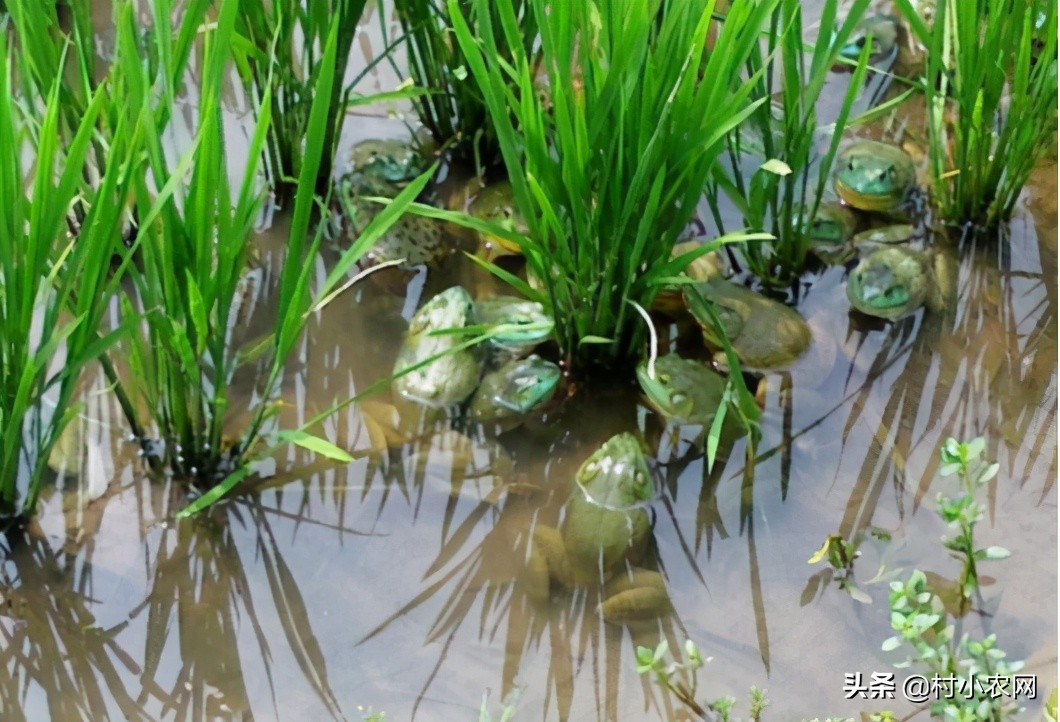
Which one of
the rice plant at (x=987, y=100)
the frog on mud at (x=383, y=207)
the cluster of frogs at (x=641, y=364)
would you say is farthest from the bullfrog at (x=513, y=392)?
the rice plant at (x=987, y=100)

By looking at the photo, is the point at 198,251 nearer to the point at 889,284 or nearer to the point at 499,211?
the point at 499,211

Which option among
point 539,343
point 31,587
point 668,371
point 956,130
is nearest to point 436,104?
point 539,343

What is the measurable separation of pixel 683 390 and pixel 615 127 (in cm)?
43

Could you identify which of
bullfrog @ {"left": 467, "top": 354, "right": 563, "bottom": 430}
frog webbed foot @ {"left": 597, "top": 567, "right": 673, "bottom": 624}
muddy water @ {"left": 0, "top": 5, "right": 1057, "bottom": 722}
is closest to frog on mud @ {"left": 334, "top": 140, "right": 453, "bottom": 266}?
muddy water @ {"left": 0, "top": 5, "right": 1057, "bottom": 722}

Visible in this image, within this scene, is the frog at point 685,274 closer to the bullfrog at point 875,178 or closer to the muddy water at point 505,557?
Result: the muddy water at point 505,557

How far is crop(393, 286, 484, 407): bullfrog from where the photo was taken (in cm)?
179

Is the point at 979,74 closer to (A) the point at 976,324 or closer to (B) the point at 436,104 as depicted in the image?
(A) the point at 976,324

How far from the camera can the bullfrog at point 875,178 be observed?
2049mm

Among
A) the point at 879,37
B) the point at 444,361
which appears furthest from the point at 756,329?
the point at 879,37

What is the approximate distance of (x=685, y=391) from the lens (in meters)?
1.74

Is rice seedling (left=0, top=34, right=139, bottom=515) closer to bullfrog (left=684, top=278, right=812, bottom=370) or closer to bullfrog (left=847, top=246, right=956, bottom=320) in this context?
bullfrog (left=684, top=278, right=812, bottom=370)

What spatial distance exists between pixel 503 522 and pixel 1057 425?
90 cm

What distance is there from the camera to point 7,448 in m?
1.48

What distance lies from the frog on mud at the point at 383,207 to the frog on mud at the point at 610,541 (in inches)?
22.1
